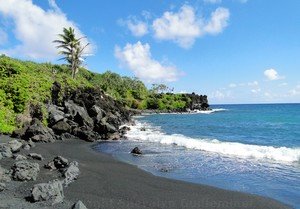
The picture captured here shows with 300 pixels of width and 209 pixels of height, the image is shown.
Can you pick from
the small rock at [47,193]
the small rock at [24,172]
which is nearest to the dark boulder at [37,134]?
the small rock at [24,172]

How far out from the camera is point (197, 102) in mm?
148625

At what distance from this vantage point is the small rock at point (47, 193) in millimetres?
12156

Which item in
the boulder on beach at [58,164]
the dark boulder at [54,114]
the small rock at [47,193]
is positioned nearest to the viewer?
the small rock at [47,193]

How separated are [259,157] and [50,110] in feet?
70.8

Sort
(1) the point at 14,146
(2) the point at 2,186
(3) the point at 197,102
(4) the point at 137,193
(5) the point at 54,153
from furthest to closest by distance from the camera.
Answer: (3) the point at 197,102, (5) the point at 54,153, (1) the point at 14,146, (4) the point at 137,193, (2) the point at 2,186

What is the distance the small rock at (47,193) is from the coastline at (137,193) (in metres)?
0.26

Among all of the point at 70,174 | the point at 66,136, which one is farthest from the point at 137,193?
the point at 66,136

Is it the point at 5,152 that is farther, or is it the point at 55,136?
the point at 55,136

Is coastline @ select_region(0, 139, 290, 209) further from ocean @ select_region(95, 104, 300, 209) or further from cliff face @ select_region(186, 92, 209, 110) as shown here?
cliff face @ select_region(186, 92, 209, 110)

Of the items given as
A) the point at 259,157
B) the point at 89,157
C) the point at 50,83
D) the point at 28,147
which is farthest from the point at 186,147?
the point at 50,83

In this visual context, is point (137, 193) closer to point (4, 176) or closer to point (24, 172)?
point (24, 172)

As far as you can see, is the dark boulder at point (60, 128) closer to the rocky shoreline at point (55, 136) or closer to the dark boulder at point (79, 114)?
the rocky shoreline at point (55, 136)

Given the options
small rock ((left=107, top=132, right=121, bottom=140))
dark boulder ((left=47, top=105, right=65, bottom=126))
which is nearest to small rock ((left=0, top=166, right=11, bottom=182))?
dark boulder ((left=47, top=105, right=65, bottom=126))

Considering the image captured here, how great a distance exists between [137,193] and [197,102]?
5347 inches
